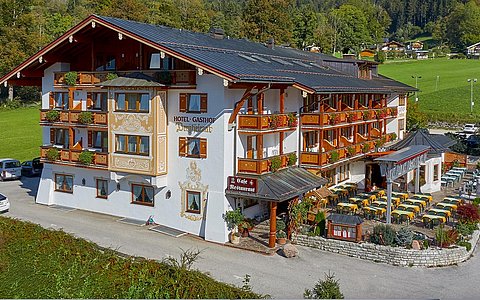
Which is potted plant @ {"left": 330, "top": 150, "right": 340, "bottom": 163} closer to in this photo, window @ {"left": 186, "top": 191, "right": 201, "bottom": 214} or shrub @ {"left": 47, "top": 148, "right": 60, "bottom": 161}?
window @ {"left": 186, "top": 191, "right": 201, "bottom": 214}

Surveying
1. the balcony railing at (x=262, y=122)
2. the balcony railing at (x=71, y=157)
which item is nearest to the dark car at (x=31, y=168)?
the balcony railing at (x=71, y=157)

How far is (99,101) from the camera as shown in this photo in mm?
27188

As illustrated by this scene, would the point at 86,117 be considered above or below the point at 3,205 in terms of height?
above

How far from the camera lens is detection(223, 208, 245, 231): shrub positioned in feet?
76.2

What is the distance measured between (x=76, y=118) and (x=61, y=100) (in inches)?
103

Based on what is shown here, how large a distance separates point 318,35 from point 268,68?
75468 millimetres

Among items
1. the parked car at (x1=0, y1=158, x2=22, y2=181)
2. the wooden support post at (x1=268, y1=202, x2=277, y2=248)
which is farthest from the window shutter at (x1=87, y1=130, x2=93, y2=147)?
the parked car at (x1=0, y1=158, x2=22, y2=181)

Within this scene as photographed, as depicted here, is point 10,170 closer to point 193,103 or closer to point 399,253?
point 193,103

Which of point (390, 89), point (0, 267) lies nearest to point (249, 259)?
point (0, 267)

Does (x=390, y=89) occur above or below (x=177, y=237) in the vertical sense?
above

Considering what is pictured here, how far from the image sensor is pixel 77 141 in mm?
28422

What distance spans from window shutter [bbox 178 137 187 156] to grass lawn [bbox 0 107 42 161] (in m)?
23.5

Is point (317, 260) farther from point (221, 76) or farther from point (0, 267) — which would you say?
point (0, 267)

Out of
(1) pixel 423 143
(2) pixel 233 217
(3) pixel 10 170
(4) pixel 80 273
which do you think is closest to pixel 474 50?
(1) pixel 423 143
